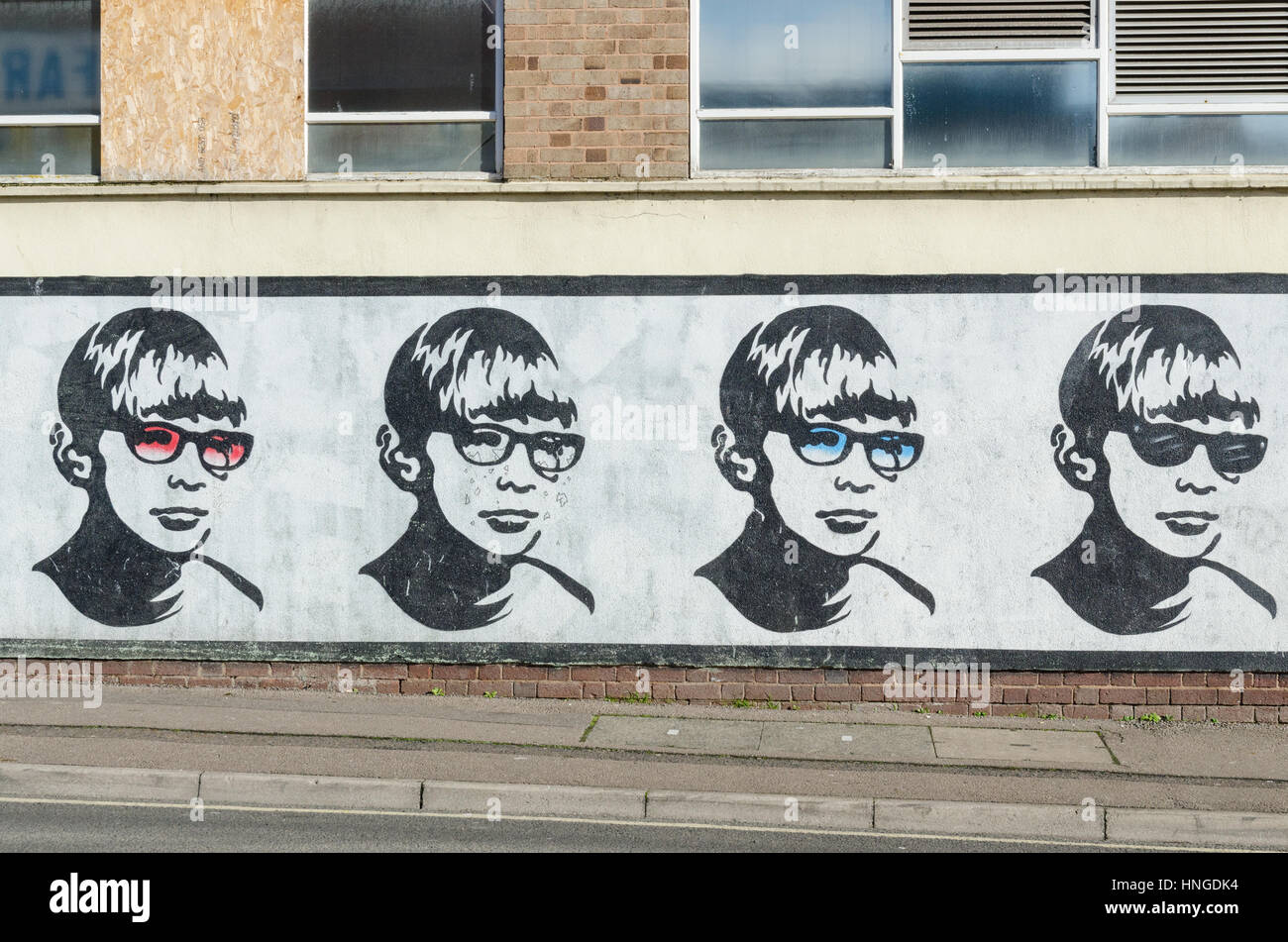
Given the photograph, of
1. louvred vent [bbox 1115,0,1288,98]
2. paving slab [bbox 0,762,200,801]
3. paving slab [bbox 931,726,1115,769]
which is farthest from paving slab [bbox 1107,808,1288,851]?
louvred vent [bbox 1115,0,1288,98]

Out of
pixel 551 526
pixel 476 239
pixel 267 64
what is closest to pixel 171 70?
pixel 267 64

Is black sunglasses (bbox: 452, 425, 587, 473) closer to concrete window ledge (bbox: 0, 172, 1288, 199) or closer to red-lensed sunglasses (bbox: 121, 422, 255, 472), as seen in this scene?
red-lensed sunglasses (bbox: 121, 422, 255, 472)

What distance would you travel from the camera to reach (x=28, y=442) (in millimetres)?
10484

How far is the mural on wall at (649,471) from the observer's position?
9.91m

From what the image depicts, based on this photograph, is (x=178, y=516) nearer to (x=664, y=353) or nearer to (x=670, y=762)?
(x=664, y=353)

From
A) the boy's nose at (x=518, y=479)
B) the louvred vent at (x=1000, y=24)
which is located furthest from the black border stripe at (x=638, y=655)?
the louvred vent at (x=1000, y=24)

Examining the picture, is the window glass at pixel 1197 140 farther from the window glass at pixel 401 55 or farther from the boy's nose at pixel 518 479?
the boy's nose at pixel 518 479

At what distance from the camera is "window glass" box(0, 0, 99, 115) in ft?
35.0

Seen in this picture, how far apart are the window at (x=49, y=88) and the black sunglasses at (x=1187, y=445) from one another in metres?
8.31

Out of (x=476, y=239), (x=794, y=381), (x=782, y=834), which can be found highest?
(x=476, y=239)

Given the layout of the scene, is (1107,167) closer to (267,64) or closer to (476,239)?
(476,239)

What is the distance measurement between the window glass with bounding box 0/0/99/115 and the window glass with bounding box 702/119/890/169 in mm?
4920

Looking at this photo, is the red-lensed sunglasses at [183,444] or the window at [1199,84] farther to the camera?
the red-lensed sunglasses at [183,444]

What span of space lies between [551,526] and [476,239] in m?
2.26
